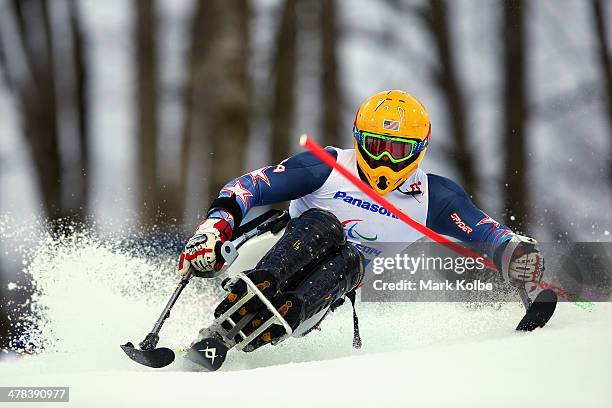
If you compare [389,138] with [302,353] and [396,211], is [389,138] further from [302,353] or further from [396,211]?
[302,353]

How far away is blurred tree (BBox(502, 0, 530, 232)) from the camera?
11.8m

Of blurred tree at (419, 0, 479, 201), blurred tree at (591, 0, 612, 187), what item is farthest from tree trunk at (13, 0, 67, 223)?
blurred tree at (591, 0, 612, 187)

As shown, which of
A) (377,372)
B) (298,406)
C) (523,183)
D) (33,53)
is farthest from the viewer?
(33,53)

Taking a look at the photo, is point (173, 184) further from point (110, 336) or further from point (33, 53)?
point (110, 336)

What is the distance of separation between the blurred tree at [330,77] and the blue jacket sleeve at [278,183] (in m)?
9.56

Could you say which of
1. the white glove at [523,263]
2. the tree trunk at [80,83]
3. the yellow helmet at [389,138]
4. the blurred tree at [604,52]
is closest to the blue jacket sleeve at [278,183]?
the yellow helmet at [389,138]

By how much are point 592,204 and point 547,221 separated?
120cm

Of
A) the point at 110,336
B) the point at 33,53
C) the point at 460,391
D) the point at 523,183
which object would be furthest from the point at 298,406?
the point at 33,53

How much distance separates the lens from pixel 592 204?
12.1m

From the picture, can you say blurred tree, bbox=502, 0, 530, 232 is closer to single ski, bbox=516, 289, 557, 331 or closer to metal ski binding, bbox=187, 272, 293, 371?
single ski, bbox=516, 289, 557, 331

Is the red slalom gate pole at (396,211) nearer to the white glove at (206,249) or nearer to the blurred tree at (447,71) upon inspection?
the white glove at (206,249)

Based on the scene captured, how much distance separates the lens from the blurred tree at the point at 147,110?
12.2 m

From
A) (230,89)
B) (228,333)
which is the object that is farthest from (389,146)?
(230,89)

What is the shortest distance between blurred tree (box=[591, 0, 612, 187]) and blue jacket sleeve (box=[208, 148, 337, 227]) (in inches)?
302
